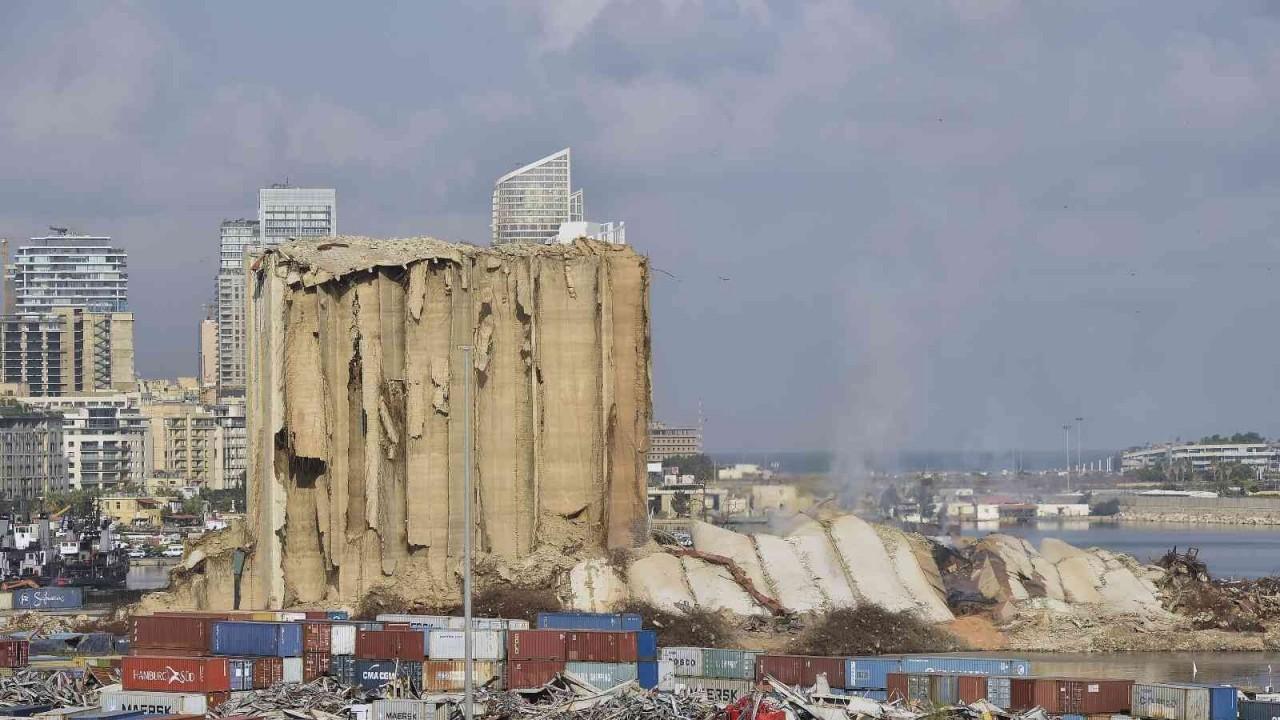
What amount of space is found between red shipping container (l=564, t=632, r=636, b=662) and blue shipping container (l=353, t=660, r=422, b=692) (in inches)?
147

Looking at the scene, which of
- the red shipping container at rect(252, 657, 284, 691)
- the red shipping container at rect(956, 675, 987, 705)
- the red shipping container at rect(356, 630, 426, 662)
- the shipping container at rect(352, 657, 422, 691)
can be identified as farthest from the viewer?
the red shipping container at rect(356, 630, 426, 662)

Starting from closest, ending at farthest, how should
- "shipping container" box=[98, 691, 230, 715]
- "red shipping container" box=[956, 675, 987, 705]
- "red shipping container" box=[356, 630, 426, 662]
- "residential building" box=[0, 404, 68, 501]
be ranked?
"shipping container" box=[98, 691, 230, 715]
"red shipping container" box=[956, 675, 987, 705]
"red shipping container" box=[356, 630, 426, 662]
"residential building" box=[0, 404, 68, 501]

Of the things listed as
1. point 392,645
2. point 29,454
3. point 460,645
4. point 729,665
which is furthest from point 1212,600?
point 29,454

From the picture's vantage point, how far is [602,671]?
52781mm

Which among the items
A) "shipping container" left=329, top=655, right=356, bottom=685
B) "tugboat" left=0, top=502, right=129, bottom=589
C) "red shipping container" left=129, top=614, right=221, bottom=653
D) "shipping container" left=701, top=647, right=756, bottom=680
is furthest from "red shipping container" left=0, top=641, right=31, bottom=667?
"tugboat" left=0, top=502, right=129, bottom=589

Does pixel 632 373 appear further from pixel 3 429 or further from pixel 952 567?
pixel 3 429

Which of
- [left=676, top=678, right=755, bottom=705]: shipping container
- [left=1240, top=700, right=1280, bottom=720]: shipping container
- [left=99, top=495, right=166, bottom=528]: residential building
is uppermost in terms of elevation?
[left=99, top=495, right=166, bottom=528]: residential building

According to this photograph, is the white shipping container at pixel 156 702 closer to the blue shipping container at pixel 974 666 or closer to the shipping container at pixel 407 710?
the shipping container at pixel 407 710

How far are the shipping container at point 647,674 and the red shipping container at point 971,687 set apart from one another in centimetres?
787

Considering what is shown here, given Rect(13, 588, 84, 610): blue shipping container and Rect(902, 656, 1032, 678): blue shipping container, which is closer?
Rect(902, 656, 1032, 678): blue shipping container

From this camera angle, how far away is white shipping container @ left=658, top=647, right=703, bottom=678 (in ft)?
178

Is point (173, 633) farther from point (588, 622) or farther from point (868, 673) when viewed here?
point (868, 673)

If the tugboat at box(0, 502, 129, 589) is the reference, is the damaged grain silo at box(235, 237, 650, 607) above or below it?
above

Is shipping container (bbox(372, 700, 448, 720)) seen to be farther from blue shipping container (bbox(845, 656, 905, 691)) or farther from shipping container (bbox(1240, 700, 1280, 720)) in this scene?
shipping container (bbox(1240, 700, 1280, 720))
